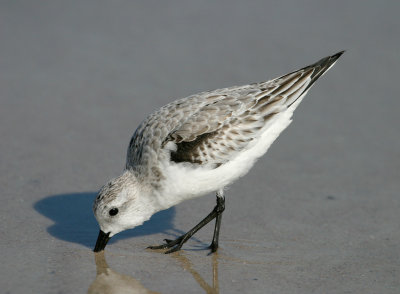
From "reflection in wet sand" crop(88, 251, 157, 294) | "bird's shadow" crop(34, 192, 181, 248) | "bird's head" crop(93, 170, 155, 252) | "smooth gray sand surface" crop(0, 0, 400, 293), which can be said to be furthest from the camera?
"bird's shadow" crop(34, 192, 181, 248)

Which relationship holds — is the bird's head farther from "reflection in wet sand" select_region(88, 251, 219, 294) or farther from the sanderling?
"reflection in wet sand" select_region(88, 251, 219, 294)

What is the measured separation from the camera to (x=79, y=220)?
24.7ft

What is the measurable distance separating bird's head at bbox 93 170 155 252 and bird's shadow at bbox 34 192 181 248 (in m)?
0.34

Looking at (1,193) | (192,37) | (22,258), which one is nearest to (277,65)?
(192,37)

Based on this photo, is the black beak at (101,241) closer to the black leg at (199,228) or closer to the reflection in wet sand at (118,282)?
the reflection in wet sand at (118,282)

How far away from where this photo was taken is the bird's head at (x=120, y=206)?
6.68 m

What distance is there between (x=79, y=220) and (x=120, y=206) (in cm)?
99

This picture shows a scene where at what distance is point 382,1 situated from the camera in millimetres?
13195

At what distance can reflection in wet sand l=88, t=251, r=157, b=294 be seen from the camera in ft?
19.9

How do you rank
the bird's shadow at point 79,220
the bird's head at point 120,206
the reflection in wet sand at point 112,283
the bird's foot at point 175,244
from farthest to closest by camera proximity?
the bird's shadow at point 79,220 < the bird's foot at point 175,244 < the bird's head at point 120,206 < the reflection in wet sand at point 112,283

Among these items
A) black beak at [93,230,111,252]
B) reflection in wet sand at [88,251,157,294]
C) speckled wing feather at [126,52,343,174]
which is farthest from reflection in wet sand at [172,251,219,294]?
speckled wing feather at [126,52,343,174]

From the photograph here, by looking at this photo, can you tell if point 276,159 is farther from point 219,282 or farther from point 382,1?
point 382,1

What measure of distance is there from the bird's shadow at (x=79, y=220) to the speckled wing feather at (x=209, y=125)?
0.88 meters

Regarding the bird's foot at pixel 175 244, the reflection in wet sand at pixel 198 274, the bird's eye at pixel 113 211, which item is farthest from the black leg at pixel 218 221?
the bird's eye at pixel 113 211
